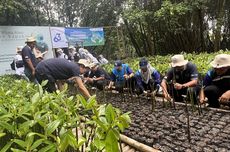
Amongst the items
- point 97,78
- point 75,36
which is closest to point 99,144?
point 97,78

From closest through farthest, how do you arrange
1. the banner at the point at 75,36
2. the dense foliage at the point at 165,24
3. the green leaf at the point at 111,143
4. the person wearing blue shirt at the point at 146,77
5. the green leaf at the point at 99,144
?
the green leaf at the point at 111,143, the green leaf at the point at 99,144, the person wearing blue shirt at the point at 146,77, the banner at the point at 75,36, the dense foliage at the point at 165,24

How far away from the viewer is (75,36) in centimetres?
1206

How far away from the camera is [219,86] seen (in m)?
4.89

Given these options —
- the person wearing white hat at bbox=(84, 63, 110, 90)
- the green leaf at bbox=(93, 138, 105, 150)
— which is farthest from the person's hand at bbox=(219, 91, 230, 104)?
the green leaf at bbox=(93, 138, 105, 150)

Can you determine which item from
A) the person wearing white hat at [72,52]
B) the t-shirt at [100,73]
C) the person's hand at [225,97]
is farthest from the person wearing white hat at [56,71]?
the person wearing white hat at [72,52]

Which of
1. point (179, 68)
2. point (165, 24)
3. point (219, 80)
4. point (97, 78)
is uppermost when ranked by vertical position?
point (165, 24)

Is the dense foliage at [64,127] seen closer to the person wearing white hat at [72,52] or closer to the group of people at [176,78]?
the group of people at [176,78]

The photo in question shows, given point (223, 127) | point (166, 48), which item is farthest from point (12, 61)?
point (223, 127)

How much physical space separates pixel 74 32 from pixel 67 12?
30.6 ft

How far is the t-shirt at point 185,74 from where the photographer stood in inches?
203

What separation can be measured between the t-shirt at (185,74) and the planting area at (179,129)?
18.0 inches

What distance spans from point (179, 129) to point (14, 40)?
833 cm

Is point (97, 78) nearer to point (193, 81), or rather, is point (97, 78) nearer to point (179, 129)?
point (193, 81)

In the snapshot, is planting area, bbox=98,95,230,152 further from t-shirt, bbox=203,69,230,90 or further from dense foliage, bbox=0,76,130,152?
dense foliage, bbox=0,76,130,152
